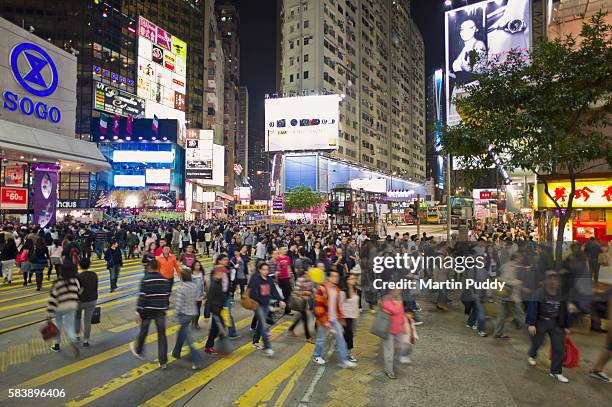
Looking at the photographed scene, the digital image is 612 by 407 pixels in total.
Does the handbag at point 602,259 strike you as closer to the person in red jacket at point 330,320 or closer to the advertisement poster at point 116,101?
the person in red jacket at point 330,320

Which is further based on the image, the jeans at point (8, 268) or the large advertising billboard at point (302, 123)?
the large advertising billboard at point (302, 123)

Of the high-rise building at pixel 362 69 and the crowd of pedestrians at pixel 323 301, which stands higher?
the high-rise building at pixel 362 69

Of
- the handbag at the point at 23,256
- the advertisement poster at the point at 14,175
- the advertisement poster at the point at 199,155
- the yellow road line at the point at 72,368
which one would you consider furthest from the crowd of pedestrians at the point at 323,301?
the advertisement poster at the point at 199,155

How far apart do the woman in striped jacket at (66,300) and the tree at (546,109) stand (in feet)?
33.6

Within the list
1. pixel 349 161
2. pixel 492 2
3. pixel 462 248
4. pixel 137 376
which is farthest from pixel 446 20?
pixel 349 161

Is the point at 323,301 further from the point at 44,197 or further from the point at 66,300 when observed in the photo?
the point at 44,197

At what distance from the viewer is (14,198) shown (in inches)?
964

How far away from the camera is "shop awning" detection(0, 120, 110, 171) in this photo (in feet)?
69.6

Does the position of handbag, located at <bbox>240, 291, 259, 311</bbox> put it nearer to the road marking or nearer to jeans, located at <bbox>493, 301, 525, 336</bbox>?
the road marking

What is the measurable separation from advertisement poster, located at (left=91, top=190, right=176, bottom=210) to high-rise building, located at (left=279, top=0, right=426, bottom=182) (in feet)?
85.9

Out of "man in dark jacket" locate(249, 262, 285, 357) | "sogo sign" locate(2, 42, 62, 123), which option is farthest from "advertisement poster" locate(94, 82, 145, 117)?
"man in dark jacket" locate(249, 262, 285, 357)

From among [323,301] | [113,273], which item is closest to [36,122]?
[113,273]

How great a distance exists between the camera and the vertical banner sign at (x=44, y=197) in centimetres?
2494

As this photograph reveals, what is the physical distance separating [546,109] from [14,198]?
28.1 m
